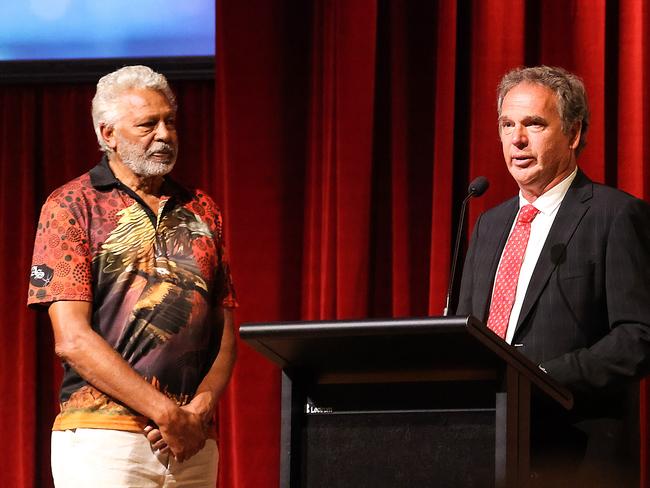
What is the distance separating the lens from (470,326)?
168 centimetres

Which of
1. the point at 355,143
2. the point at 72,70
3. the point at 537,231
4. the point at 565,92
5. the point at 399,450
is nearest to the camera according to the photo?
the point at 399,450

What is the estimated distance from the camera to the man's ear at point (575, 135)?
2.77 metres

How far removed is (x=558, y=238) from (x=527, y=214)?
0.18 metres

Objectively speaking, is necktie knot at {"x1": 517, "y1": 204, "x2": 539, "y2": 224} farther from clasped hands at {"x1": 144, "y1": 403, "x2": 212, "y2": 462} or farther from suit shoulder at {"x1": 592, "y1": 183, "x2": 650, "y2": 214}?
clasped hands at {"x1": 144, "y1": 403, "x2": 212, "y2": 462}

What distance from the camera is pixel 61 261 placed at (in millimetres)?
2516

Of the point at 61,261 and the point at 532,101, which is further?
the point at 532,101

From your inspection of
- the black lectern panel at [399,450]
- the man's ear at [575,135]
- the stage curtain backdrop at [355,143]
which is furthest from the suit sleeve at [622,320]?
the stage curtain backdrop at [355,143]

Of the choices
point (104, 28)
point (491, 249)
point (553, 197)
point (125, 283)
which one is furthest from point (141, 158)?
point (104, 28)

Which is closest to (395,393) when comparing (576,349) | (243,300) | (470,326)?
(470,326)

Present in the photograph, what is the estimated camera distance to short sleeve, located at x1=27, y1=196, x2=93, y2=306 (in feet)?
8.20

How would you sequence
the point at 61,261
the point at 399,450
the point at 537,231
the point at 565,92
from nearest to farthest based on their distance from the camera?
the point at 399,450, the point at 61,261, the point at 537,231, the point at 565,92

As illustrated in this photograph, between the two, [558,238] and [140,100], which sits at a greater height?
[140,100]

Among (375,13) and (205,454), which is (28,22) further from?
(205,454)

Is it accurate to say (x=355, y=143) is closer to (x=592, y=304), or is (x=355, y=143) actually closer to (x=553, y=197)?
(x=553, y=197)
